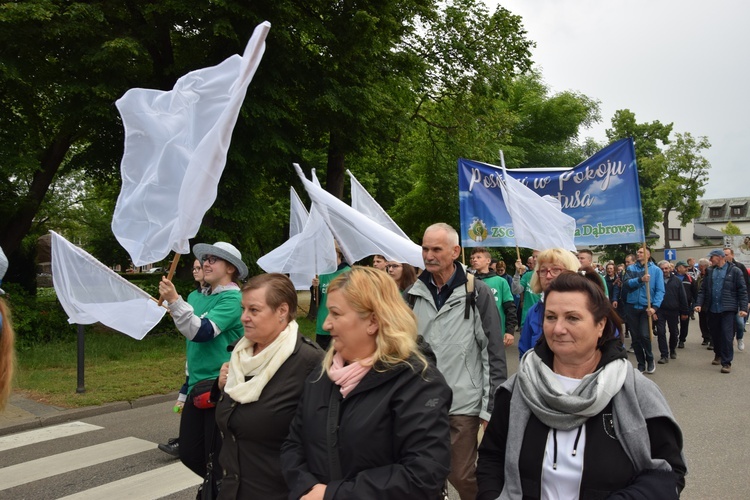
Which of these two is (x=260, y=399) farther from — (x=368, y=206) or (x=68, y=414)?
(x=68, y=414)

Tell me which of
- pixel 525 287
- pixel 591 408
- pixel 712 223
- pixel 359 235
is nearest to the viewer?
pixel 591 408

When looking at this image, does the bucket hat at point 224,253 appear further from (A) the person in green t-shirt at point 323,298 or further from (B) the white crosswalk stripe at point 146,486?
(A) the person in green t-shirt at point 323,298

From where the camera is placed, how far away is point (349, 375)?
8.14 ft

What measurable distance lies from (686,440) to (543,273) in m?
2.95

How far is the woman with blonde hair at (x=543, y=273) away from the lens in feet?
15.5

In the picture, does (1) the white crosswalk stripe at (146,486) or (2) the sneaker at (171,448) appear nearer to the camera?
(1) the white crosswalk stripe at (146,486)

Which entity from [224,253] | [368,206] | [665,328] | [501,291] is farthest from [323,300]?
[665,328]

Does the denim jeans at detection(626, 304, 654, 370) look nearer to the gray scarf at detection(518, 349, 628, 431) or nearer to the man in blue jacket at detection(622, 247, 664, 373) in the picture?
the man in blue jacket at detection(622, 247, 664, 373)

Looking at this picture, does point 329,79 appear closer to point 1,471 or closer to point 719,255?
point 719,255

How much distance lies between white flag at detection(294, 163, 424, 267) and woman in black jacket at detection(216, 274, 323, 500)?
1940 mm

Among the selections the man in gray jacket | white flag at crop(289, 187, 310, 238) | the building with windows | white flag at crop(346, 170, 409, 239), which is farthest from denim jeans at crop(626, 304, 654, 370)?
the building with windows

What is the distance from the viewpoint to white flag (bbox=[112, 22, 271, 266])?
3504 mm

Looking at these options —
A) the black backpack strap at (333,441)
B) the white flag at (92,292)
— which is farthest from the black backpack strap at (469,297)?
the white flag at (92,292)

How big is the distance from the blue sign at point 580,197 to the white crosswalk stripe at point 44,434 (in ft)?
17.0
